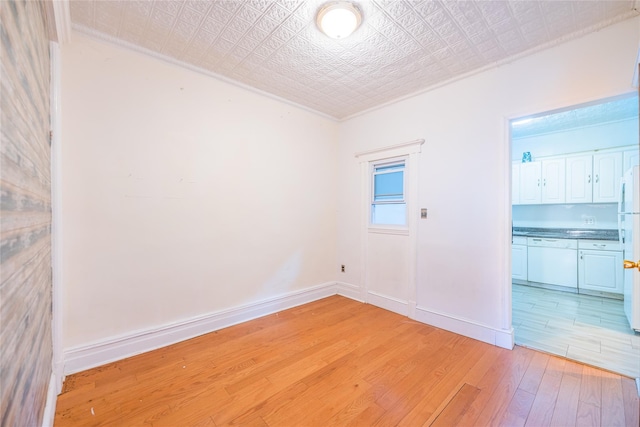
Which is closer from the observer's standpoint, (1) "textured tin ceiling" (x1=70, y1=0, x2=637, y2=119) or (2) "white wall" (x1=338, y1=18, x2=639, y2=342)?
(1) "textured tin ceiling" (x1=70, y1=0, x2=637, y2=119)

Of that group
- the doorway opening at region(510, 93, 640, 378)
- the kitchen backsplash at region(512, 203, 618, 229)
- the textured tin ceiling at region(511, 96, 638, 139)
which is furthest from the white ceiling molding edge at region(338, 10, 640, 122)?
the kitchen backsplash at region(512, 203, 618, 229)

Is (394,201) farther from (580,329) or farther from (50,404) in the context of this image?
(50,404)

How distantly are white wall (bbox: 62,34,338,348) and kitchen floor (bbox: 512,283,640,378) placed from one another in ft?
8.70

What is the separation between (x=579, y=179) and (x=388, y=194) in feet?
11.1

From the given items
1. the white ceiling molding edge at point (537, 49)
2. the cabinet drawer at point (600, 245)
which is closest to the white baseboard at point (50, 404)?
the white ceiling molding edge at point (537, 49)

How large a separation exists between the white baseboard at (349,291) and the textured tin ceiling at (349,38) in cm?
265

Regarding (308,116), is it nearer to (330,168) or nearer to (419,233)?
(330,168)

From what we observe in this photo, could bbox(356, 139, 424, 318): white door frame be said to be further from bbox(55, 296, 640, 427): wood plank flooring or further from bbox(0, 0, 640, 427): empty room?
bbox(55, 296, 640, 427): wood plank flooring

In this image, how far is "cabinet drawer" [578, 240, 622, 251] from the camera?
3691 mm

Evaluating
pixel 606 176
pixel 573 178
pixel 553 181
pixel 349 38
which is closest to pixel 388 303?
pixel 349 38

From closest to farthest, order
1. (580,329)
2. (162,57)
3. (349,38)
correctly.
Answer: (349,38)
(162,57)
(580,329)

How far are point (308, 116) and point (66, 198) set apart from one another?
2.68m

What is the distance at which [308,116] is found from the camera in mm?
3611

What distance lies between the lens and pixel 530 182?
4695 millimetres
